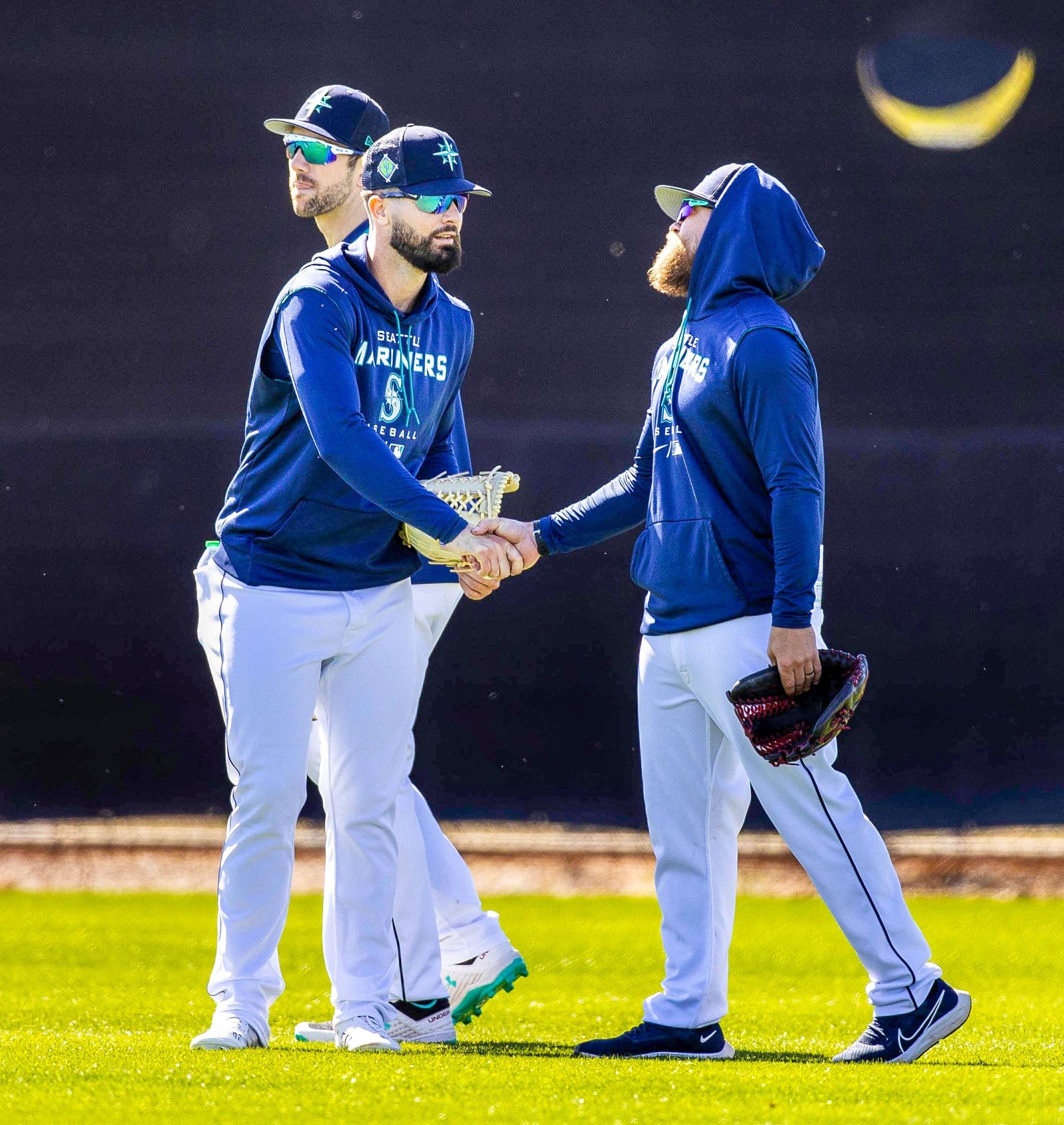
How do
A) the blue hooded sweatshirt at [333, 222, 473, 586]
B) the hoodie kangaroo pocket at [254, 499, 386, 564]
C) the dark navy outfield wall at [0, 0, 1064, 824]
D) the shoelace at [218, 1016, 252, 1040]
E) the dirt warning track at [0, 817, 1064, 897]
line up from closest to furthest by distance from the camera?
the shoelace at [218, 1016, 252, 1040] → the hoodie kangaroo pocket at [254, 499, 386, 564] → the blue hooded sweatshirt at [333, 222, 473, 586] → the dirt warning track at [0, 817, 1064, 897] → the dark navy outfield wall at [0, 0, 1064, 824]

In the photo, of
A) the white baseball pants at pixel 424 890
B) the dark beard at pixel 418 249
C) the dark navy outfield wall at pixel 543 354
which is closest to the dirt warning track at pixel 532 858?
the dark navy outfield wall at pixel 543 354

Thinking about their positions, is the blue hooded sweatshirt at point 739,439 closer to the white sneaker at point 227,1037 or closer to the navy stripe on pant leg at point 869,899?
the navy stripe on pant leg at point 869,899

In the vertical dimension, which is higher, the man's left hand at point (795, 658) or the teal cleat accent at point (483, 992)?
the man's left hand at point (795, 658)

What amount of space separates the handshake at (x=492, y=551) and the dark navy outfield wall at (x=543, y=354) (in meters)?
2.65

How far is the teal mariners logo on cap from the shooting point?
3.05 m

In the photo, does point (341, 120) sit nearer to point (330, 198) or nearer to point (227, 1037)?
point (330, 198)

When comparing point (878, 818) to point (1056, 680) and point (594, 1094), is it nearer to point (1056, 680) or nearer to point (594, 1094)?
point (1056, 680)

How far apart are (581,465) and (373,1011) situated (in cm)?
320

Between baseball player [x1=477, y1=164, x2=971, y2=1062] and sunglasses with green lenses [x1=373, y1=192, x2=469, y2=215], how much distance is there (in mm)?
449

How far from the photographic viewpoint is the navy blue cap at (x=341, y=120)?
3.53 m

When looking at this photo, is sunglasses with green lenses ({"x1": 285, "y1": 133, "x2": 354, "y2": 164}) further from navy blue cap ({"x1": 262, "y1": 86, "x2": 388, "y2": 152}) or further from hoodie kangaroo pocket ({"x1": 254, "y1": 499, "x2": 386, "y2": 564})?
hoodie kangaroo pocket ({"x1": 254, "y1": 499, "x2": 386, "y2": 564})

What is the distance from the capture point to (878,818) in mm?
5773

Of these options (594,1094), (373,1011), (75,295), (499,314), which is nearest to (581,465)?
(499,314)

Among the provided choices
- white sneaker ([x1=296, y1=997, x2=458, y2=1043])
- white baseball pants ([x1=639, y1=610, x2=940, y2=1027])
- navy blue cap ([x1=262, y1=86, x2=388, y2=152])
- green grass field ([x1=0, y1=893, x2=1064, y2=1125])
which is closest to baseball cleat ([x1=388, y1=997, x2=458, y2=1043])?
white sneaker ([x1=296, y1=997, x2=458, y2=1043])
